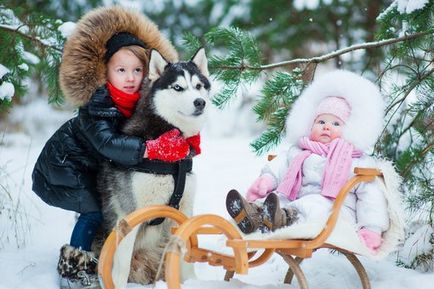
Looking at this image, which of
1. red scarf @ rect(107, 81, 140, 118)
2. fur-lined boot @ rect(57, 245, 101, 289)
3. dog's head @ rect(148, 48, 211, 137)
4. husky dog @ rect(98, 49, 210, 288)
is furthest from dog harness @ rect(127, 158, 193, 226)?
fur-lined boot @ rect(57, 245, 101, 289)

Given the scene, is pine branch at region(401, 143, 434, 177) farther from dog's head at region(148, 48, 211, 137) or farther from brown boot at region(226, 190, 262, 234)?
dog's head at region(148, 48, 211, 137)

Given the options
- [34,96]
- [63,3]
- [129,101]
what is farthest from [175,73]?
[34,96]

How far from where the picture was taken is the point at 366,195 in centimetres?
305

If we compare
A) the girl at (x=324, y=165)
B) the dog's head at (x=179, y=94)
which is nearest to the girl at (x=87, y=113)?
the dog's head at (x=179, y=94)

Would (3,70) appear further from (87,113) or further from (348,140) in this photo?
(348,140)

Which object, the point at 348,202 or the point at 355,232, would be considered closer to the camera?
the point at 355,232

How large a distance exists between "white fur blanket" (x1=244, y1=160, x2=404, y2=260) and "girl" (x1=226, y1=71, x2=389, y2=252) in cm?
4

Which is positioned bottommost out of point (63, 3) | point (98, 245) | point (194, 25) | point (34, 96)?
point (98, 245)

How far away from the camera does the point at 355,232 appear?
2.88m

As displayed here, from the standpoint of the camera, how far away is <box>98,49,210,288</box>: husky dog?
3066 mm

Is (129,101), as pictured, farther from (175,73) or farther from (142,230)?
(142,230)

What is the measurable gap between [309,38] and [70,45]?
4346mm

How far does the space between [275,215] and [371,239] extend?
18.9 inches

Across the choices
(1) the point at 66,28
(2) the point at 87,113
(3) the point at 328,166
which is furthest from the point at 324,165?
(1) the point at 66,28
